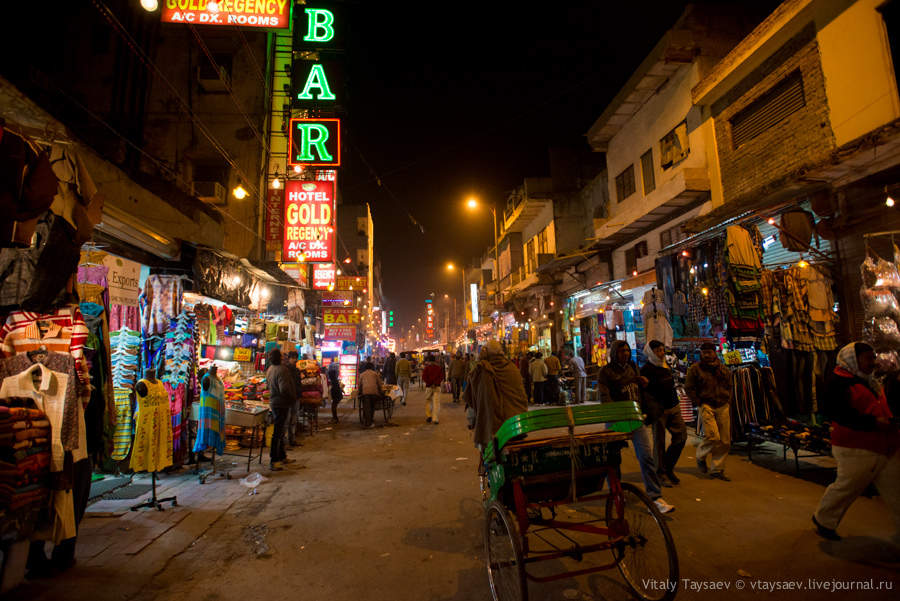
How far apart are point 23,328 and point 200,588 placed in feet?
9.06

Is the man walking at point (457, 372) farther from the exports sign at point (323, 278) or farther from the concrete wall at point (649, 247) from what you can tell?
the exports sign at point (323, 278)

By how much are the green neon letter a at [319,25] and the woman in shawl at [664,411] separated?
45.5ft

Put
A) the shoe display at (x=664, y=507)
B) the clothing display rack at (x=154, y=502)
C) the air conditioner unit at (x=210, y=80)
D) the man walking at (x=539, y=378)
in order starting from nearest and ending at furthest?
1. the shoe display at (x=664, y=507)
2. the clothing display rack at (x=154, y=502)
3. the man walking at (x=539, y=378)
4. the air conditioner unit at (x=210, y=80)

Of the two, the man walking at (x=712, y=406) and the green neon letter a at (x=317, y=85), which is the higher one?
the green neon letter a at (x=317, y=85)

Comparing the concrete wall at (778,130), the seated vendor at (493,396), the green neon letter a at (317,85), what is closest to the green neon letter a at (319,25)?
the green neon letter a at (317,85)

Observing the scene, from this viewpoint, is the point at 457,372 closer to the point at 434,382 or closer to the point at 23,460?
the point at 434,382

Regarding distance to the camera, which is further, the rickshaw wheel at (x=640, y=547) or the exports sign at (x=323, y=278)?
the exports sign at (x=323, y=278)

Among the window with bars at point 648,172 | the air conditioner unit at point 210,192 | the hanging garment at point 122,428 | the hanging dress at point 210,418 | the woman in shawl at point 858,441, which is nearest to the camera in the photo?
the woman in shawl at point 858,441

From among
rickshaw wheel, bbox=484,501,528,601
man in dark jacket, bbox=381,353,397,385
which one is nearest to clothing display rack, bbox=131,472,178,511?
rickshaw wheel, bbox=484,501,528,601

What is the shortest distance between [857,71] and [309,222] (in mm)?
13812

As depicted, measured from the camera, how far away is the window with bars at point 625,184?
1488cm

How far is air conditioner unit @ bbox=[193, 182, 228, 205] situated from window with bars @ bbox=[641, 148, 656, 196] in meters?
16.7

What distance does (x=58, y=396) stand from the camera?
331cm

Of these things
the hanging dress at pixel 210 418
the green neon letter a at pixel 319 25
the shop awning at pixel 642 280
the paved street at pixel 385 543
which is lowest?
the paved street at pixel 385 543
